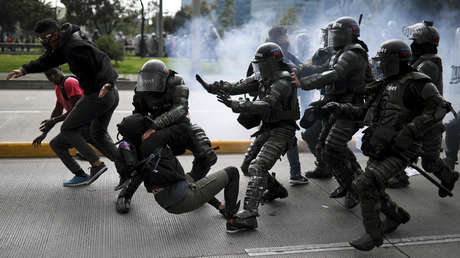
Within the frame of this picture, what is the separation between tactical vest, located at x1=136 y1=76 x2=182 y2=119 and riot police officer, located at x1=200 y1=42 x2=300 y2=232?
393 mm

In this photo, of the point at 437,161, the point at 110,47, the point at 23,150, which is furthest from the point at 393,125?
the point at 110,47

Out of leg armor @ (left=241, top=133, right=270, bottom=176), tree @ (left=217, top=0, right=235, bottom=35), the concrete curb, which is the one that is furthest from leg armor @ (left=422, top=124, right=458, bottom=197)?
tree @ (left=217, top=0, right=235, bottom=35)

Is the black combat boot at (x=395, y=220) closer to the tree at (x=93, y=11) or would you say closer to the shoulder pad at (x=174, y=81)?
the shoulder pad at (x=174, y=81)

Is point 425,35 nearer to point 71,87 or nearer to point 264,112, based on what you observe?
point 264,112

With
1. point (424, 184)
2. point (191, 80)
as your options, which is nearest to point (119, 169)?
point (424, 184)

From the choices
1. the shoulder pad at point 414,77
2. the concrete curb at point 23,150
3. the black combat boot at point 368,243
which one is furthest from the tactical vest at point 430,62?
the concrete curb at point 23,150

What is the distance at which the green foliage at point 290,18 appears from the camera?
1719cm

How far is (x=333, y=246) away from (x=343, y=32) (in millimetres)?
2136

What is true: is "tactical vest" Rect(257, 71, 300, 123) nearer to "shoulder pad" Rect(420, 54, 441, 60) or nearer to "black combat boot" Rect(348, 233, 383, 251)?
"black combat boot" Rect(348, 233, 383, 251)

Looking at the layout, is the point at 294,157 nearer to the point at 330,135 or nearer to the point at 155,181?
the point at 330,135

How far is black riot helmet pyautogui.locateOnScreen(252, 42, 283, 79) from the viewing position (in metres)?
4.37

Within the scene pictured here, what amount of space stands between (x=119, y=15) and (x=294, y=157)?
88.7 feet

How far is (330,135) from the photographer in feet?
15.4

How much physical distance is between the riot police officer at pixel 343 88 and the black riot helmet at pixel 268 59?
0.95ft
